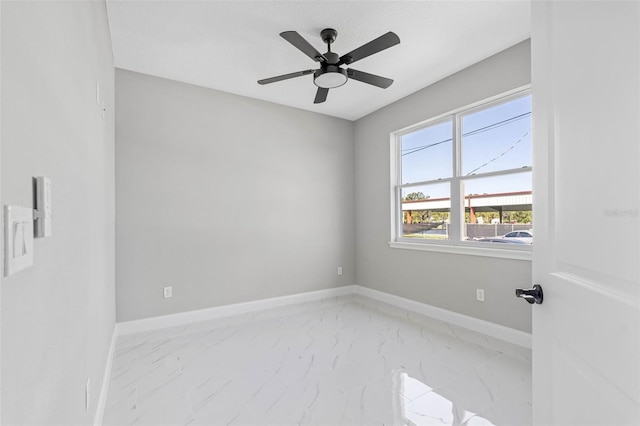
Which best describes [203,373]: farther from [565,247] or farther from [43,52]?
[565,247]

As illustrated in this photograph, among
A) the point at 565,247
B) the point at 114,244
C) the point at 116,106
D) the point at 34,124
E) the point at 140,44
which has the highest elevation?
the point at 140,44

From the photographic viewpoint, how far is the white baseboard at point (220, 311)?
315cm

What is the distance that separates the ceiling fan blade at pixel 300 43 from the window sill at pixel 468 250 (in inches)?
92.4

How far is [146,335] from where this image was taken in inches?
120

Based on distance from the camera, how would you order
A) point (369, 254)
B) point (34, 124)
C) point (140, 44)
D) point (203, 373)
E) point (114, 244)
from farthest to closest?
point (369, 254) < point (114, 244) < point (140, 44) < point (203, 373) < point (34, 124)

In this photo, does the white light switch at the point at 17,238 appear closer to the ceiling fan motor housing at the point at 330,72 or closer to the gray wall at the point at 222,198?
the ceiling fan motor housing at the point at 330,72

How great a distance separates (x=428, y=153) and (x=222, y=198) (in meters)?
2.60

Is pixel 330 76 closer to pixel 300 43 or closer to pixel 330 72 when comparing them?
pixel 330 72

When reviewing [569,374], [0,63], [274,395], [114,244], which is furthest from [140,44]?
[569,374]

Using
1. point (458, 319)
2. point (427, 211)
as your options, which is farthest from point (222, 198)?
point (458, 319)

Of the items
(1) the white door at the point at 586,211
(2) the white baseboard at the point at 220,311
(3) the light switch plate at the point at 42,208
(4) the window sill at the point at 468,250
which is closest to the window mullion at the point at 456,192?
(4) the window sill at the point at 468,250

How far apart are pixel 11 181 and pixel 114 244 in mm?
2859

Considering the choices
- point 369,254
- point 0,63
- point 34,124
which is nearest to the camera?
point 0,63

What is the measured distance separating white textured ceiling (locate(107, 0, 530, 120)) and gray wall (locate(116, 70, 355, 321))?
0.47 m
